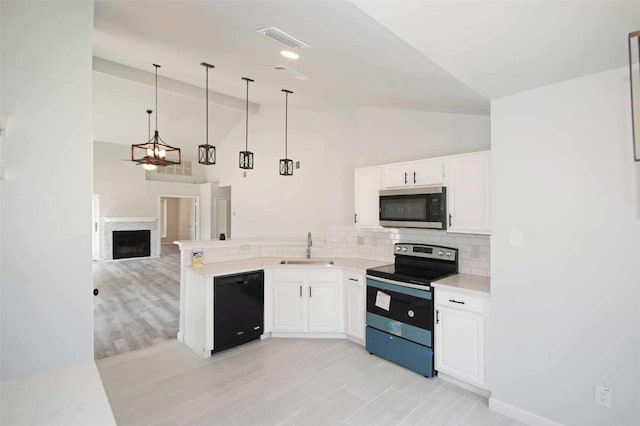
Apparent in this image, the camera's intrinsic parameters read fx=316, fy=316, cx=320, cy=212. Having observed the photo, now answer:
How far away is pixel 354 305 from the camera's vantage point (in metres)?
3.61

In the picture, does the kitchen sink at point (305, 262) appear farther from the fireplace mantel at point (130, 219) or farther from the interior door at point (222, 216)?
the fireplace mantel at point (130, 219)

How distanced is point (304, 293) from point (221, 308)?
95 cm

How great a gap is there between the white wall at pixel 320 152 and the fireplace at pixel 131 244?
2.96 metres

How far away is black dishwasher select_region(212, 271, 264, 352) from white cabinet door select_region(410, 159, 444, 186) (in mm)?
2057

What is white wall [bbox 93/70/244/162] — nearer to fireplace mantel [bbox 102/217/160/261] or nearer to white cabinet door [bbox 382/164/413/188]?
fireplace mantel [bbox 102/217/160/261]

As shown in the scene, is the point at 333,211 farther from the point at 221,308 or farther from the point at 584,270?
the point at 584,270

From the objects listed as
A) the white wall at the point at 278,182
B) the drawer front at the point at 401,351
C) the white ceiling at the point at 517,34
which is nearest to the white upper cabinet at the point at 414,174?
the white ceiling at the point at 517,34

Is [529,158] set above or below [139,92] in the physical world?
below

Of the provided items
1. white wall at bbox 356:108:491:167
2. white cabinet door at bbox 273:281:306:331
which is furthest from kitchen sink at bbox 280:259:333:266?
white wall at bbox 356:108:491:167

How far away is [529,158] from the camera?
7.57ft

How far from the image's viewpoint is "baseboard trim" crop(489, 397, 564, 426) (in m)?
2.24

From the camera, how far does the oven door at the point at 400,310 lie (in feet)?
9.50

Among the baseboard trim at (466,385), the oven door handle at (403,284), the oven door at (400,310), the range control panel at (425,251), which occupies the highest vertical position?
the range control panel at (425,251)

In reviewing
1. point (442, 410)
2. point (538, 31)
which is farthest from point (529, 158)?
point (442, 410)
